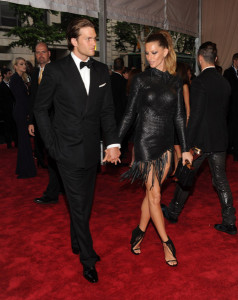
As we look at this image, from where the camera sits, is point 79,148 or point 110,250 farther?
point 110,250

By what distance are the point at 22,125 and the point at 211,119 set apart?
3.56m

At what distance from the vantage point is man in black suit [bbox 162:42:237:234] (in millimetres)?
3680

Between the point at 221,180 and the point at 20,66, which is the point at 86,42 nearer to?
the point at 221,180

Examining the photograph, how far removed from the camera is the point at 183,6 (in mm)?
9203

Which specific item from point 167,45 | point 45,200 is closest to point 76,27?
point 167,45

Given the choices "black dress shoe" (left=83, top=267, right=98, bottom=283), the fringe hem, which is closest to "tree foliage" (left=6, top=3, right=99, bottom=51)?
the fringe hem

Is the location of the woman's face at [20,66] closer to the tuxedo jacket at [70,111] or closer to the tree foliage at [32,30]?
the tuxedo jacket at [70,111]

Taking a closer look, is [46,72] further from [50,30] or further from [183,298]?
[50,30]

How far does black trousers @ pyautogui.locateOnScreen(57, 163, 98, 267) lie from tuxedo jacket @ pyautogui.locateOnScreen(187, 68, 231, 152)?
3.94 ft

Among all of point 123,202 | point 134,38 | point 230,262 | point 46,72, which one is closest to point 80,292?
point 230,262

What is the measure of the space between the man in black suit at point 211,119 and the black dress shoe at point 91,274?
1.48m

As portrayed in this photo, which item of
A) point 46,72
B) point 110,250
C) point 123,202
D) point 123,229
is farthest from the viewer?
point 123,202

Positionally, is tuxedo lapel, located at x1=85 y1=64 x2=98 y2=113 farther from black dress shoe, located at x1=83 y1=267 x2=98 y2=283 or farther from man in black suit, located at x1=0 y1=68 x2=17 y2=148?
man in black suit, located at x1=0 y1=68 x2=17 y2=148

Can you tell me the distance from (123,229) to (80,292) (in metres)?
1.28
